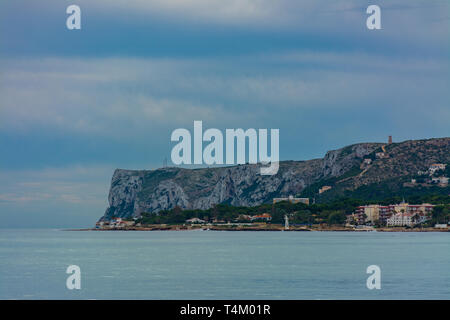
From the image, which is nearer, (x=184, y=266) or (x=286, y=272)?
(x=286, y=272)

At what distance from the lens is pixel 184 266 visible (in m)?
63.5

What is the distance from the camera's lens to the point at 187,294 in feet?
140

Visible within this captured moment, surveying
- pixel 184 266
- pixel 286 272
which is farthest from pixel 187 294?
pixel 184 266
